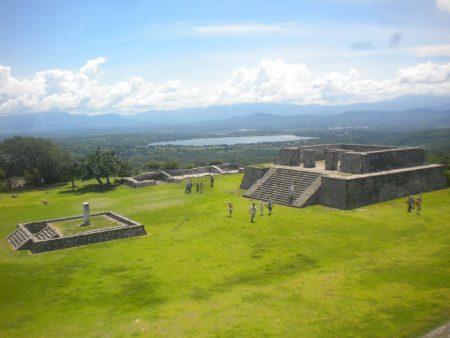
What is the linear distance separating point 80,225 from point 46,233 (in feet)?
5.06

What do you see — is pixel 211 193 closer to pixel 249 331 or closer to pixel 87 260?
pixel 87 260

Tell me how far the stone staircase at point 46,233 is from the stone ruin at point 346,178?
11648 millimetres

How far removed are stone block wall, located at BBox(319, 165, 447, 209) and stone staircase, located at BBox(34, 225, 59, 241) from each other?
45.9 ft

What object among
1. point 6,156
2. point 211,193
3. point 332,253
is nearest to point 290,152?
point 211,193

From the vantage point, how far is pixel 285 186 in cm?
2469

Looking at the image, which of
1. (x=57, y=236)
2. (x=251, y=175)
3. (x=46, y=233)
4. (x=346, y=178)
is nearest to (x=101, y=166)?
(x=251, y=175)

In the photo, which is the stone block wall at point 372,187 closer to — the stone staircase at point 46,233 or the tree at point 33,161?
the stone staircase at point 46,233

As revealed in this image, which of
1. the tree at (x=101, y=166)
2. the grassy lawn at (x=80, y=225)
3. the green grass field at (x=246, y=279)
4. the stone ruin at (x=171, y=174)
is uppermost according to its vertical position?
the tree at (x=101, y=166)

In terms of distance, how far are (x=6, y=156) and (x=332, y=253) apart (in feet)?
116

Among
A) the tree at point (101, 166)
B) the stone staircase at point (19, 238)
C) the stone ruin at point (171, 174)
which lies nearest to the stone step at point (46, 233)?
the stone staircase at point (19, 238)

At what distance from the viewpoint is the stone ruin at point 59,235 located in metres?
16.6

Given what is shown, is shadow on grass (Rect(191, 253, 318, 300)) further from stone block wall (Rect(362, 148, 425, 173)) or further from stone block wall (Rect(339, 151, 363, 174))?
stone block wall (Rect(362, 148, 425, 173))

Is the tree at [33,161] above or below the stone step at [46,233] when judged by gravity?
above

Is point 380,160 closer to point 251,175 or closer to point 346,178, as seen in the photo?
point 346,178
